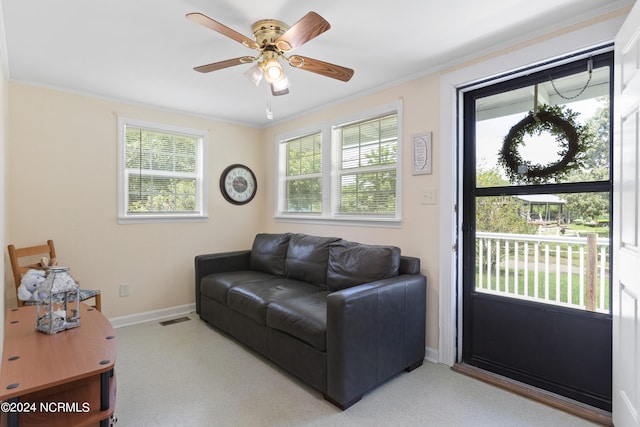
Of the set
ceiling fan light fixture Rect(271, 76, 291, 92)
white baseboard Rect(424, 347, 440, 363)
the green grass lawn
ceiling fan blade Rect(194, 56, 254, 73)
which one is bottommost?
white baseboard Rect(424, 347, 440, 363)

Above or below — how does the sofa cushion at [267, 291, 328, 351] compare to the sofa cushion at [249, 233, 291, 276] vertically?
below

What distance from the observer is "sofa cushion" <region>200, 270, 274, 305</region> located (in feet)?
10.1

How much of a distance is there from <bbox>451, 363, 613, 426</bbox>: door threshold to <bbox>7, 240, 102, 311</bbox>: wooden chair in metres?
3.10

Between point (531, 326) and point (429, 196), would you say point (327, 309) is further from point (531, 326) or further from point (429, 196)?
point (531, 326)

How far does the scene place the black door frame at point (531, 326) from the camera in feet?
6.56

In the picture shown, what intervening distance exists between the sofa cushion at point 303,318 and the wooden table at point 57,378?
1.02 meters

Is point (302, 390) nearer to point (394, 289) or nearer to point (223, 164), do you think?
point (394, 289)

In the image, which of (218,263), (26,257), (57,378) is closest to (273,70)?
(57,378)

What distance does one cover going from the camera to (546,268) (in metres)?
2.38

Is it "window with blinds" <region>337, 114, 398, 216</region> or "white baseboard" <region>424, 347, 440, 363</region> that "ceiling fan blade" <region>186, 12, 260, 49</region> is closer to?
"window with blinds" <region>337, 114, 398, 216</region>

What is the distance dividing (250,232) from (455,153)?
2.80 m

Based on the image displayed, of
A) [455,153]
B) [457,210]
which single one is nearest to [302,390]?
[457,210]

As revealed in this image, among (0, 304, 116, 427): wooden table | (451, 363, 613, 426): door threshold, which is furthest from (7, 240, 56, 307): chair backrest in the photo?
(451, 363, 613, 426): door threshold

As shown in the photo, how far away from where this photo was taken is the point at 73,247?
311 cm
